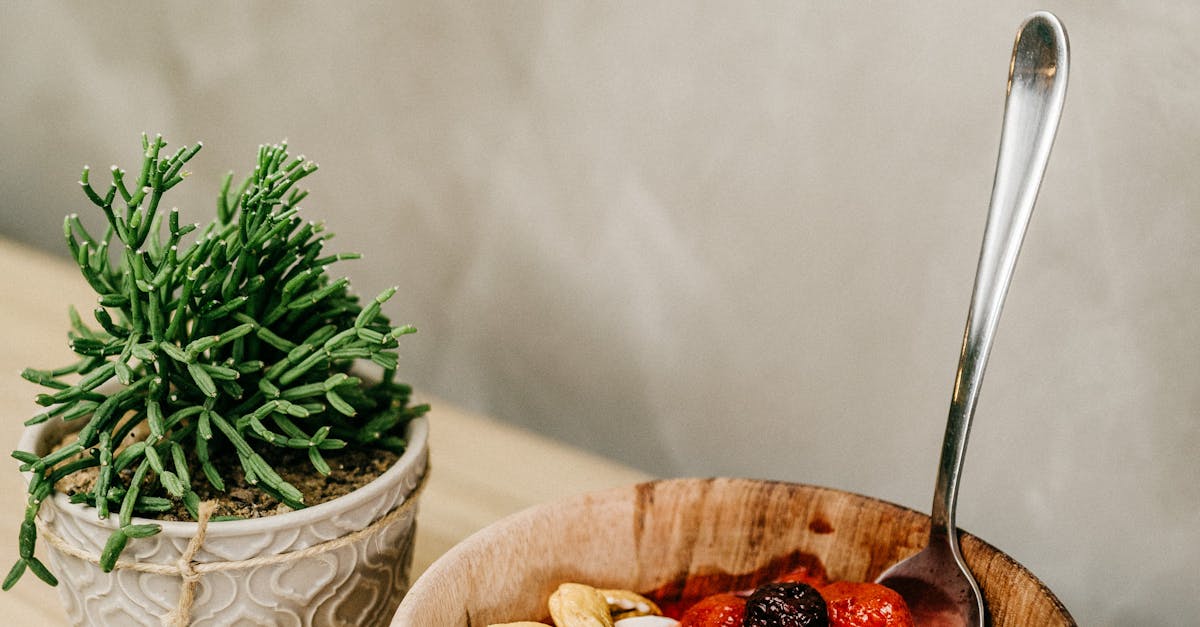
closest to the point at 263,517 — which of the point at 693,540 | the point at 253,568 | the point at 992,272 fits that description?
the point at 253,568

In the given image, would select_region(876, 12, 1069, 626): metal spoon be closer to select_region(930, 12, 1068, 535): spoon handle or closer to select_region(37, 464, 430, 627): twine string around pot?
select_region(930, 12, 1068, 535): spoon handle

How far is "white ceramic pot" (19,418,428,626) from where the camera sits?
1.33 ft

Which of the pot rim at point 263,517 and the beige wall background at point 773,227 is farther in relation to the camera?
the beige wall background at point 773,227

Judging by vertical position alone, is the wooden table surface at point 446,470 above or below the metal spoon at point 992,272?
below

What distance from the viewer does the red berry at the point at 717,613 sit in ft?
1.41

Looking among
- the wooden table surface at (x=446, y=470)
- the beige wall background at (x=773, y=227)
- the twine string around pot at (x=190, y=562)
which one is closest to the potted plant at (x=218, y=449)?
the twine string around pot at (x=190, y=562)

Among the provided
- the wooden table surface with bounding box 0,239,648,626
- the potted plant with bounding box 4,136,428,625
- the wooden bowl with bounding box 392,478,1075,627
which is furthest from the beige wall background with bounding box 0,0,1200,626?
the potted plant with bounding box 4,136,428,625

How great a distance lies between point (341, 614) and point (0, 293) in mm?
656

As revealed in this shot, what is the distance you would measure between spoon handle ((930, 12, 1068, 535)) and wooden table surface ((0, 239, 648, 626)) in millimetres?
285

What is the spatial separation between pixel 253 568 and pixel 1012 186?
37cm

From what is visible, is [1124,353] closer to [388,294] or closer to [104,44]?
[388,294]

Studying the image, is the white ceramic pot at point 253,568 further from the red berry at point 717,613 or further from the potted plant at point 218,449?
the red berry at point 717,613

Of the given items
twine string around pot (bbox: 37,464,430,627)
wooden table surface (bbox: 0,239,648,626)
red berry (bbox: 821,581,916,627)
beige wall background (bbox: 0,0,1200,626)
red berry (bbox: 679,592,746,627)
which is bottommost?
wooden table surface (bbox: 0,239,648,626)

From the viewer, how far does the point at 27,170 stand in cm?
102
